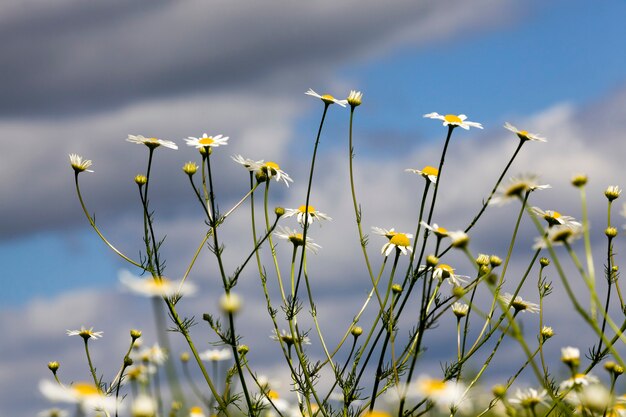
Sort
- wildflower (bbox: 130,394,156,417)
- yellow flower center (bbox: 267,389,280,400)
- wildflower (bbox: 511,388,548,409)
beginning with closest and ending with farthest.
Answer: wildflower (bbox: 130,394,156,417)
wildflower (bbox: 511,388,548,409)
yellow flower center (bbox: 267,389,280,400)

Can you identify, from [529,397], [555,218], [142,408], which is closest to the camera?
[142,408]

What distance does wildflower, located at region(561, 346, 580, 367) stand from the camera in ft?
11.7

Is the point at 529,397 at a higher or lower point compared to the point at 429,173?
lower

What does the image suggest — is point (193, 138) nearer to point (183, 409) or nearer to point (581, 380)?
point (183, 409)

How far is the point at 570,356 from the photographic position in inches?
140

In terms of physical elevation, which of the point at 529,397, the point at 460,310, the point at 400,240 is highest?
the point at 400,240

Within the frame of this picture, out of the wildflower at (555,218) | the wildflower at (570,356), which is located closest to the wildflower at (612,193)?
the wildflower at (555,218)

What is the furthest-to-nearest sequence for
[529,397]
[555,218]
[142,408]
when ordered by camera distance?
[555,218] → [529,397] → [142,408]

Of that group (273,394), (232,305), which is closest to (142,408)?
(232,305)

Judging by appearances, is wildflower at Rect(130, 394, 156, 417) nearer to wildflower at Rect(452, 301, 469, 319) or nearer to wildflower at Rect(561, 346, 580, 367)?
wildflower at Rect(561, 346, 580, 367)

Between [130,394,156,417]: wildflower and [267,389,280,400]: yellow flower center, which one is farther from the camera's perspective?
[267,389,280,400]: yellow flower center

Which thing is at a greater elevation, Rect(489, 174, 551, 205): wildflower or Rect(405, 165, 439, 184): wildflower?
Rect(405, 165, 439, 184): wildflower

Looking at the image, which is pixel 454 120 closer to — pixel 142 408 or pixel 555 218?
pixel 555 218

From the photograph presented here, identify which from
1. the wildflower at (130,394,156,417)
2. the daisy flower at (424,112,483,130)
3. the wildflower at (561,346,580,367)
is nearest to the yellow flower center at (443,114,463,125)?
the daisy flower at (424,112,483,130)
